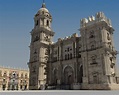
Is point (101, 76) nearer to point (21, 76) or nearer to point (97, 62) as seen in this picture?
point (97, 62)

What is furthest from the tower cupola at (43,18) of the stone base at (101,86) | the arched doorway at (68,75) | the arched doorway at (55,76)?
the stone base at (101,86)

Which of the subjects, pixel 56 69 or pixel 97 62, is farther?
pixel 56 69

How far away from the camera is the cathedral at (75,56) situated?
139 feet

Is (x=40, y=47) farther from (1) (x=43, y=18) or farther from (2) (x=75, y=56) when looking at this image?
(2) (x=75, y=56)

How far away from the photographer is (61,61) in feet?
178

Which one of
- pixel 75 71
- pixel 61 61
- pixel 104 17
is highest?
pixel 104 17

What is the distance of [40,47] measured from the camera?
57.6 metres

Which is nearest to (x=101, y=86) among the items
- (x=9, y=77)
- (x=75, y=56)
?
(x=75, y=56)

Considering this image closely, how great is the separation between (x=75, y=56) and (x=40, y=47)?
14377mm

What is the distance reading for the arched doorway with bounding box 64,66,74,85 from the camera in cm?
5080

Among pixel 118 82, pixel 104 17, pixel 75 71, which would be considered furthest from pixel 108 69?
pixel 104 17

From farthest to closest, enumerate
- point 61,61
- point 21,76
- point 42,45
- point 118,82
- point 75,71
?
point 21,76, point 42,45, point 61,61, point 75,71, point 118,82

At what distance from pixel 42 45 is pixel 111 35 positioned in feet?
79.7

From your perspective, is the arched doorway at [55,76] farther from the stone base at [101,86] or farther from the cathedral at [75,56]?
the stone base at [101,86]
